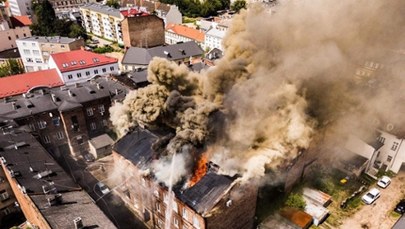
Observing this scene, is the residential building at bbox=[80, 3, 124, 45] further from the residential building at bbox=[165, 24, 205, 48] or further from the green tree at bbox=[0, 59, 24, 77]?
the green tree at bbox=[0, 59, 24, 77]

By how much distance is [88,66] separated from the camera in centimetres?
4328

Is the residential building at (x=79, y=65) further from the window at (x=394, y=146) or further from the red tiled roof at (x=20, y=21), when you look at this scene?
the window at (x=394, y=146)

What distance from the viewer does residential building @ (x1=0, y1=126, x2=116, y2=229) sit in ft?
59.4

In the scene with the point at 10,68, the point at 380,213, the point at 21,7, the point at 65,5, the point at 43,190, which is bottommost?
the point at 380,213

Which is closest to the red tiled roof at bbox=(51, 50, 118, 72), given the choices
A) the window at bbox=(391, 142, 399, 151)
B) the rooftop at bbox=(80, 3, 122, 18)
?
the rooftop at bbox=(80, 3, 122, 18)

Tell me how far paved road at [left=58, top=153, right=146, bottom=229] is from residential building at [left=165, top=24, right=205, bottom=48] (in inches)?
1532

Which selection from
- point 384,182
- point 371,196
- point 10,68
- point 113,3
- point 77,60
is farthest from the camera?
point 113,3

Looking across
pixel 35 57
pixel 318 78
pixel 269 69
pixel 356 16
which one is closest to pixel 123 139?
pixel 269 69

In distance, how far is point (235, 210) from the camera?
2000 centimetres

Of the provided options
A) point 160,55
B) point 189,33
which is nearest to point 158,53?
point 160,55

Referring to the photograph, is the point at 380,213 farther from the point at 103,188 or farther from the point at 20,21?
the point at 20,21

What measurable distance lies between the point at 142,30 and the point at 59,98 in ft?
101

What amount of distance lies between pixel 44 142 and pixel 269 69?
22.4 m

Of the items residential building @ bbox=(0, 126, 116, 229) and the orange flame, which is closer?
residential building @ bbox=(0, 126, 116, 229)
